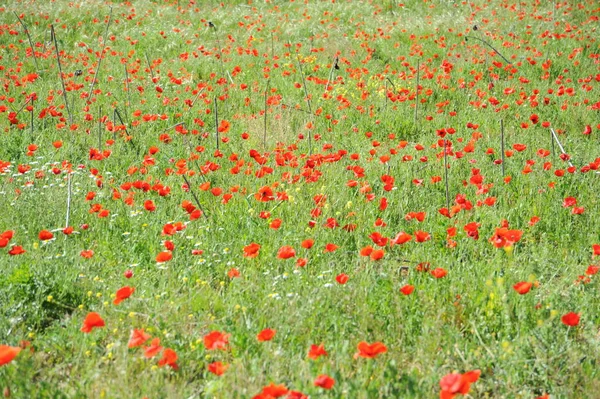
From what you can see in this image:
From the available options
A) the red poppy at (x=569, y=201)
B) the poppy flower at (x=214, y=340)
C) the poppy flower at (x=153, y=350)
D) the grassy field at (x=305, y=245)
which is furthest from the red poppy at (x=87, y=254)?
the red poppy at (x=569, y=201)

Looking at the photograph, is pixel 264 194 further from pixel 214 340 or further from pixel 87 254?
pixel 214 340

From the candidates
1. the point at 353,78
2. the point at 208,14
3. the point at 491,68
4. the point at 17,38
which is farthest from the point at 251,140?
the point at 208,14

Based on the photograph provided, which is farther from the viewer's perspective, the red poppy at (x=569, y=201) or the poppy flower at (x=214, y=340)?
the red poppy at (x=569, y=201)

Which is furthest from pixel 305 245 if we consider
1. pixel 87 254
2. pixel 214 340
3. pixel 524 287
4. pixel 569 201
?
pixel 569 201

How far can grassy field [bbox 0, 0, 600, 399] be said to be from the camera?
2439mm

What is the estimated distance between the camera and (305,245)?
2.85m

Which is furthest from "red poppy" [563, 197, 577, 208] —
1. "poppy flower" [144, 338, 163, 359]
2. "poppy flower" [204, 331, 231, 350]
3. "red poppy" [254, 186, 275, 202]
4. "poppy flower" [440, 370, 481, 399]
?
"poppy flower" [144, 338, 163, 359]

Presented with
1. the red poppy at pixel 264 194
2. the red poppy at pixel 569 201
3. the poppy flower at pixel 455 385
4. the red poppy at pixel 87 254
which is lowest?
the red poppy at pixel 569 201

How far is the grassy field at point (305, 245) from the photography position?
2.44 metres

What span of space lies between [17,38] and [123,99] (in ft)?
14.6

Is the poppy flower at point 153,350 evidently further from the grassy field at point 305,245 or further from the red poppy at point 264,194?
the red poppy at point 264,194

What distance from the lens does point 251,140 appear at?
18.0 feet

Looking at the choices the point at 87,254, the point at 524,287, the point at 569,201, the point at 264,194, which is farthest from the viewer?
the point at 569,201

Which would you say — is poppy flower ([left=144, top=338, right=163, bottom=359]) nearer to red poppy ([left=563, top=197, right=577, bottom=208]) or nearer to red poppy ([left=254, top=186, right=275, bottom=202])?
red poppy ([left=254, top=186, right=275, bottom=202])
